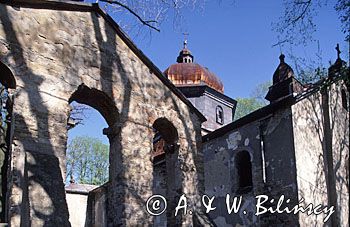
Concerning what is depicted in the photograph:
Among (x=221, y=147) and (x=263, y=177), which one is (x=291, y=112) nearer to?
(x=263, y=177)

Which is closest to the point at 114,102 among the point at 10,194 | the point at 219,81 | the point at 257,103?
the point at 10,194

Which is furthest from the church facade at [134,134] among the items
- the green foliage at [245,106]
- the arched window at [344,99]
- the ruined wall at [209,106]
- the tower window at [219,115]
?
the green foliage at [245,106]

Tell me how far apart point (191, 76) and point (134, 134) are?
17.3m

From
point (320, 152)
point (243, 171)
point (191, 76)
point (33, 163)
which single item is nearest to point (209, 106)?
point (191, 76)

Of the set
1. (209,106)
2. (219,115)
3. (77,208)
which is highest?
(209,106)

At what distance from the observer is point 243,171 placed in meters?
15.4

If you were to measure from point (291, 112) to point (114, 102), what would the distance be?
246 inches

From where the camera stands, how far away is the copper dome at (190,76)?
26.8 metres

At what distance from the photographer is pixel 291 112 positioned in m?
13.9

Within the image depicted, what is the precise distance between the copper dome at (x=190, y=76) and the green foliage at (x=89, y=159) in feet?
35.8

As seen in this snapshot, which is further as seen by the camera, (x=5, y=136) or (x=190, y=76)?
(x=190, y=76)

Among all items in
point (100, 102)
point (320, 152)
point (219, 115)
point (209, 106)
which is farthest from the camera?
point (219, 115)

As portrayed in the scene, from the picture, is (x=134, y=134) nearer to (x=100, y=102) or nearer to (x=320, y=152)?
(x=100, y=102)

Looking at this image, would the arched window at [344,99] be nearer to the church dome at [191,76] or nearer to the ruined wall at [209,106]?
the ruined wall at [209,106]
